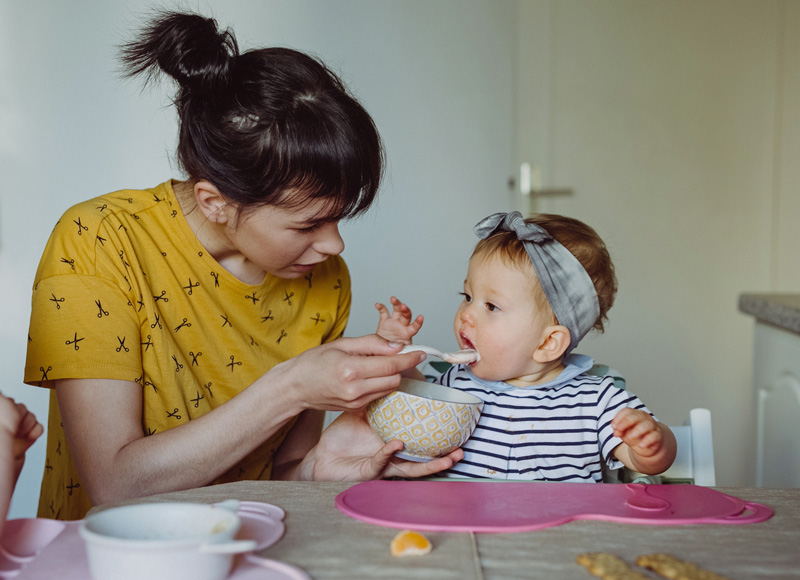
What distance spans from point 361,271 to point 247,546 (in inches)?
81.5

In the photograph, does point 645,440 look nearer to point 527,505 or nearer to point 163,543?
point 527,505

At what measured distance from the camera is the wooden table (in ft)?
2.02

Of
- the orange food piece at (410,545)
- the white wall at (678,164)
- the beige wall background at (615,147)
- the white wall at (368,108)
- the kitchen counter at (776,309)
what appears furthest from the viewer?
the white wall at (678,164)

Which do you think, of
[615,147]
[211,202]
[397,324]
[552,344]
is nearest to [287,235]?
[211,202]

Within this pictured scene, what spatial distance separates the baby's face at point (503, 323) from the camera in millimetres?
1199

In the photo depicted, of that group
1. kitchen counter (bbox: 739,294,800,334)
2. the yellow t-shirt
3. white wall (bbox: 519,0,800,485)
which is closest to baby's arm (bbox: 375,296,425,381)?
the yellow t-shirt

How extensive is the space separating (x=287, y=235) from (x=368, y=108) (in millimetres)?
1587

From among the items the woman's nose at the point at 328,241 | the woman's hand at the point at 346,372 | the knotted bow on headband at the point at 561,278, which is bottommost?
the woman's hand at the point at 346,372

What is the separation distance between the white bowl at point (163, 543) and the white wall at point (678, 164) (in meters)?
2.31

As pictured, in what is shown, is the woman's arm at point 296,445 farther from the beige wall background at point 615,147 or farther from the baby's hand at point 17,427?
the beige wall background at point 615,147

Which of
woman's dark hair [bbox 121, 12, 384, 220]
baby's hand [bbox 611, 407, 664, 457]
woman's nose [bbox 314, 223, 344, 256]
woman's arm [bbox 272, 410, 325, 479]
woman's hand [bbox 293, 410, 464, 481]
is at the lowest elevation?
woman's arm [bbox 272, 410, 325, 479]

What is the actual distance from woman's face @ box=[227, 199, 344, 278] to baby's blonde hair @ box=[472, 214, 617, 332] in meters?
0.26

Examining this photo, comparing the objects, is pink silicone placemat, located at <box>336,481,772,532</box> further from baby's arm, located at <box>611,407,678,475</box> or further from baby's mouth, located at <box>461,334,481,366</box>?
baby's mouth, located at <box>461,334,481,366</box>

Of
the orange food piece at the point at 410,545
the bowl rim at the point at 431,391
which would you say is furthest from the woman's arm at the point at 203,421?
the orange food piece at the point at 410,545
